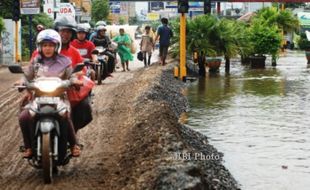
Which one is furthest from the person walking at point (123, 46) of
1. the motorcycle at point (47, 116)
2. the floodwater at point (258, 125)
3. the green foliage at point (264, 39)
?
the motorcycle at point (47, 116)

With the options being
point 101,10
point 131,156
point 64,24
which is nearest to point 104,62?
point 131,156

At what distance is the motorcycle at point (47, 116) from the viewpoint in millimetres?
6727

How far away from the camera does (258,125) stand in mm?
11672

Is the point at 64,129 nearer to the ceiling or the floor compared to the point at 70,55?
nearer to the floor

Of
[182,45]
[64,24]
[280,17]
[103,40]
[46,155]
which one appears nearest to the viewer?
[46,155]

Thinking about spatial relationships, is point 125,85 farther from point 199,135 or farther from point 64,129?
point 64,129

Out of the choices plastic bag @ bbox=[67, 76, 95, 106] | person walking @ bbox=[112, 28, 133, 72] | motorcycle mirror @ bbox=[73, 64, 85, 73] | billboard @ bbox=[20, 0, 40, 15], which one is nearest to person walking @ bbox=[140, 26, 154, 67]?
person walking @ bbox=[112, 28, 133, 72]

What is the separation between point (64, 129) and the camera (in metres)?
6.96

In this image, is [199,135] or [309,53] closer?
[199,135]

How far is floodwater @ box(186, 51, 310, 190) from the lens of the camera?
8.30 meters

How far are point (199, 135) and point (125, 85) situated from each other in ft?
21.5

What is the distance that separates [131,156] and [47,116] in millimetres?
1670

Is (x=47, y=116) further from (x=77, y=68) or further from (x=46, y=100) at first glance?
(x=77, y=68)

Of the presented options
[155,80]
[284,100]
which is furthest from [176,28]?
[284,100]
